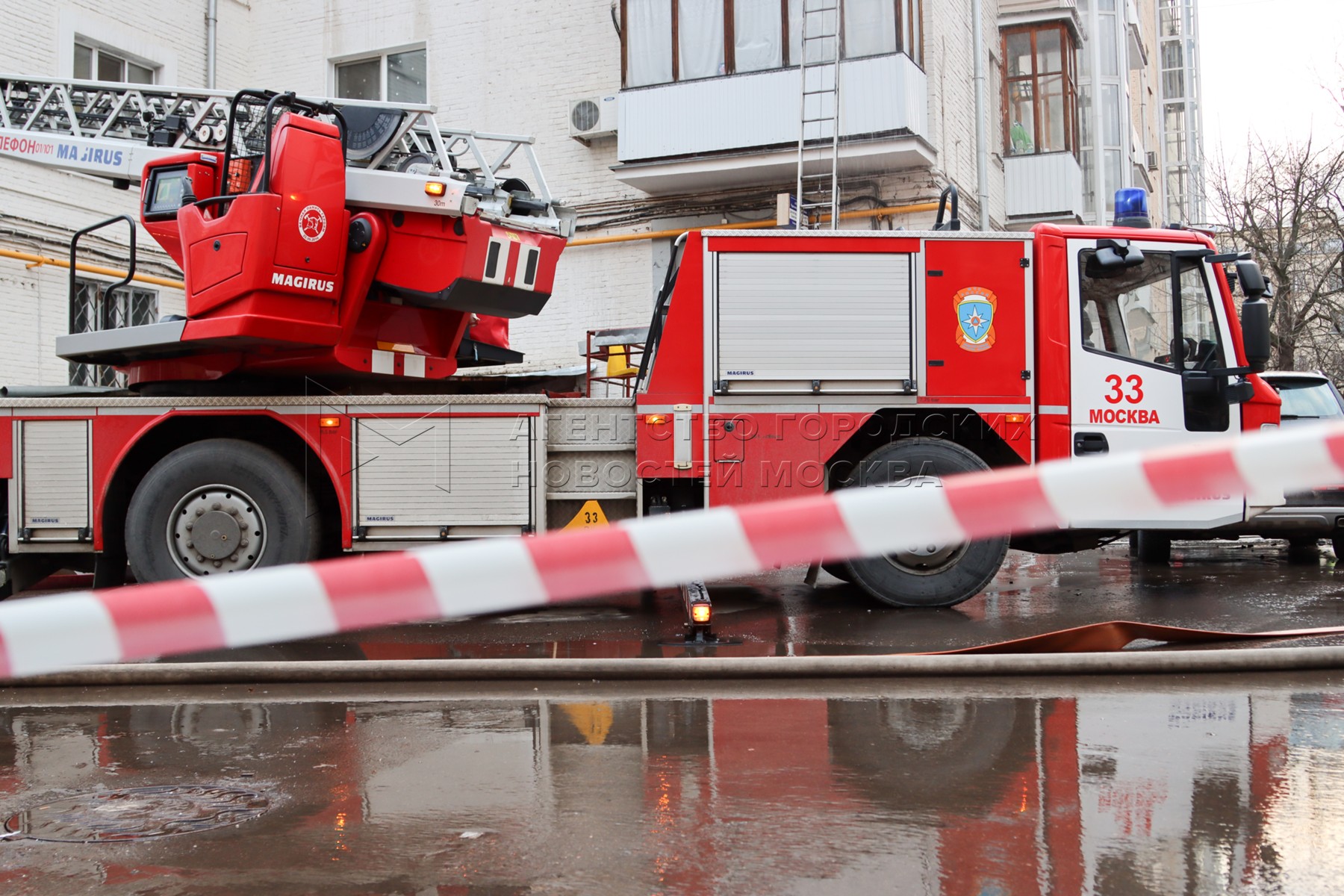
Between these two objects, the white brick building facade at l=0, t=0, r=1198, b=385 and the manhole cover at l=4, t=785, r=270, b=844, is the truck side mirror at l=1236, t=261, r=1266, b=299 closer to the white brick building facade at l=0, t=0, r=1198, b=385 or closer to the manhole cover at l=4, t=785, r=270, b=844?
the manhole cover at l=4, t=785, r=270, b=844

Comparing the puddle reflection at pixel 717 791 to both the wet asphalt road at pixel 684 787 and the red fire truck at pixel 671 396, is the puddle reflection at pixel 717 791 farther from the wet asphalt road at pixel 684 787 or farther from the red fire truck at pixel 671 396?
the red fire truck at pixel 671 396

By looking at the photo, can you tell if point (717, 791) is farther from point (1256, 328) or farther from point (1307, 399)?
point (1307, 399)

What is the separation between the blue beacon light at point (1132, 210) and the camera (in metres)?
8.31

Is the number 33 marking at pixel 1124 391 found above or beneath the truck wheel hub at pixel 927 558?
above

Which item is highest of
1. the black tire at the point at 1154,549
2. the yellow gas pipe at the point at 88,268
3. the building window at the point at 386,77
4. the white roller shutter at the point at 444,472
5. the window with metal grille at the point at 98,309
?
the building window at the point at 386,77

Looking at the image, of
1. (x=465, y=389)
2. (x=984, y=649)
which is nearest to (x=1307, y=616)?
(x=984, y=649)

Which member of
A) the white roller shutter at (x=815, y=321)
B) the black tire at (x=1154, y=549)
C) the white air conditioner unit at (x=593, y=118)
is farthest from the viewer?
the white air conditioner unit at (x=593, y=118)

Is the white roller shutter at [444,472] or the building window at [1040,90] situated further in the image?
the building window at [1040,90]

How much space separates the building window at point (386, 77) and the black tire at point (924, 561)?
42.2ft

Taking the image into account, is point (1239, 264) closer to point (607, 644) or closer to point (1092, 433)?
point (1092, 433)

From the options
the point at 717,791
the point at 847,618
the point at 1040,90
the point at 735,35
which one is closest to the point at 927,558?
the point at 847,618

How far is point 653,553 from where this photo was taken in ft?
8.09

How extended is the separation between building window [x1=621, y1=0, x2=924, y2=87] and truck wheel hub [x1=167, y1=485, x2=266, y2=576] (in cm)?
956

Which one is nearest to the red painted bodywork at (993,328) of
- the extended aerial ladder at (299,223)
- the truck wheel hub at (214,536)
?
the extended aerial ladder at (299,223)
